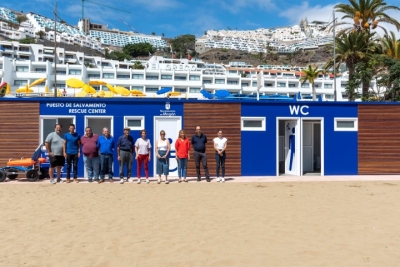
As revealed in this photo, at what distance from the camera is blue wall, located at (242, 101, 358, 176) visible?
13398 mm

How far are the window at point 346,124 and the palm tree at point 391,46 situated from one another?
2009 cm

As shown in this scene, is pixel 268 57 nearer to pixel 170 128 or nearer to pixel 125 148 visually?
pixel 170 128

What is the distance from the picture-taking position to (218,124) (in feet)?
43.7

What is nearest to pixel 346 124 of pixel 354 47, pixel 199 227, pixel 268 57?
pixel 199 227

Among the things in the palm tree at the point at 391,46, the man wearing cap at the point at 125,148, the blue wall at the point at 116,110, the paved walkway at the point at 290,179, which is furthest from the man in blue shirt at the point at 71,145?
the palm tree at the point at 391,46

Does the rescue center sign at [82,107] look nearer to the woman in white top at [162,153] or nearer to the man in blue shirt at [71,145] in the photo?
the man in blue shirt at [71,145]

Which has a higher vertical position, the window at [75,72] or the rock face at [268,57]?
the rock face at [268,57]

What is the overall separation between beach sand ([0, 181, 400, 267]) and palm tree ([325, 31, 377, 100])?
21827 mm

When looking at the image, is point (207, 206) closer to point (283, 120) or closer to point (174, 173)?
point (174, 173)

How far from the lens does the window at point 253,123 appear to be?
1343cm

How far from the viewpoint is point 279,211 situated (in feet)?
24.3

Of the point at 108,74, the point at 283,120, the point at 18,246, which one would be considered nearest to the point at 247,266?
the point at 18,246

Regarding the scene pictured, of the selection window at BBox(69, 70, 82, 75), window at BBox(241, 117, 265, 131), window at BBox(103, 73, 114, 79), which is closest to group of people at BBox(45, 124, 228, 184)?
window at BBox(241, 117, 265, 131)

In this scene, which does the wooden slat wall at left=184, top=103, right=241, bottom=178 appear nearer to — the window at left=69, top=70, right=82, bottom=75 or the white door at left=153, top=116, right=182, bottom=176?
the white door at left=153, top=116, right=182, bottom=176
